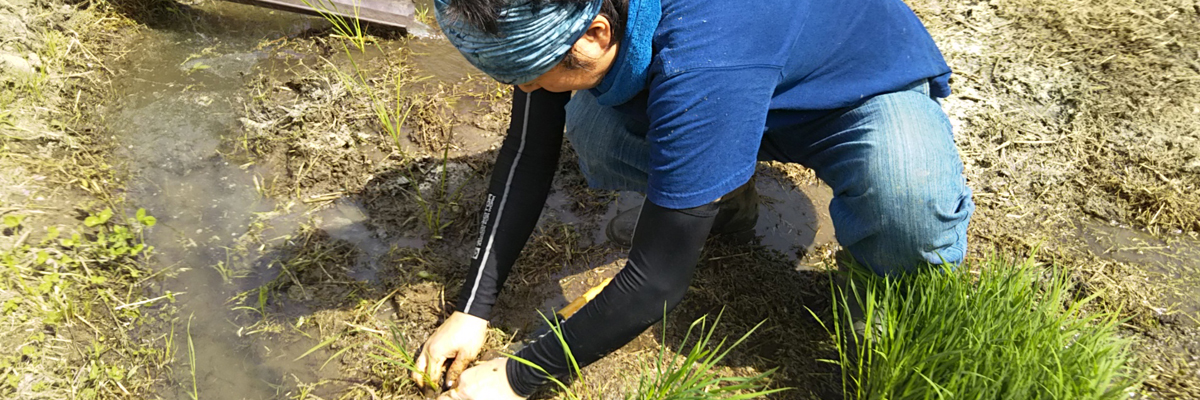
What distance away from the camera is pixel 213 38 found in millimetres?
2852

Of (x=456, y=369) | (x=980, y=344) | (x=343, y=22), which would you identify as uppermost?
(x=343, y=22)

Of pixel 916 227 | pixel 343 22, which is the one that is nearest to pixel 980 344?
pixel 916 227

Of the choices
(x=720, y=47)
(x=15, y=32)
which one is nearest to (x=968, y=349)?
(x=720, y=47)

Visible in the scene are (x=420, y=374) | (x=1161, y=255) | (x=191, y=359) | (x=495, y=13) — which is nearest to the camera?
(x=495, y=13)

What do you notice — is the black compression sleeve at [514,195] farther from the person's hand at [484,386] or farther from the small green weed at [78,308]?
the small green weed at [78,308]

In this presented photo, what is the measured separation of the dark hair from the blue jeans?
53 cm

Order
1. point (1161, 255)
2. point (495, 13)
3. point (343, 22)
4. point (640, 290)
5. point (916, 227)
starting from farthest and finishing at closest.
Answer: point (343, 22), point (1161, 255), point (916, 227), point (640, 290), point (495, 13)

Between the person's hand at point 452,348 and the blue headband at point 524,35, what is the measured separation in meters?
0.79

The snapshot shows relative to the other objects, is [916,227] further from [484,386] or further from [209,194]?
[209,194]

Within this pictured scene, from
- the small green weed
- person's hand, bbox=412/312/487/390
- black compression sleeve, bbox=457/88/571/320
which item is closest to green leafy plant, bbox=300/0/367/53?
→ the small green weed

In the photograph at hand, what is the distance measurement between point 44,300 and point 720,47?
187 cm

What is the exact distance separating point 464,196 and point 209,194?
812 mm

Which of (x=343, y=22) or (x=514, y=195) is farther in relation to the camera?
(x=343, y=22)

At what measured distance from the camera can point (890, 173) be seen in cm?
149
